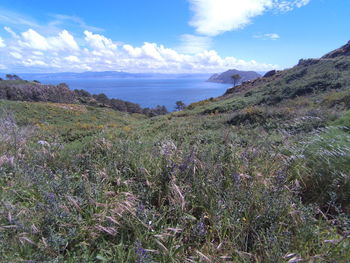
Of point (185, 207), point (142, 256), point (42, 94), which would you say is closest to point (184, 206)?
point (185, 207)

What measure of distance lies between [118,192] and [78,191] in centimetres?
48

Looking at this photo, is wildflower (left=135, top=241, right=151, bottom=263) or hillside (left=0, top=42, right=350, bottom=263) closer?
wildflower (left=135, top=241, right=151, bottom=263)

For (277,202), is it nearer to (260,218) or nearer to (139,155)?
(260,218)

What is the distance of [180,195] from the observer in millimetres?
2361

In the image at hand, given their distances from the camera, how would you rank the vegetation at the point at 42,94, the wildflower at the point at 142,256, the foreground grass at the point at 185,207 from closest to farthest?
the wildflower at the point at 142,256
the foreground grass at the point at 185,207
the vegetation at the point at 42,94

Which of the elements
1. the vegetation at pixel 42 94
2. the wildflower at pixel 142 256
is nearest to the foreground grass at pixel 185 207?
the wildflower at pixel 142 256

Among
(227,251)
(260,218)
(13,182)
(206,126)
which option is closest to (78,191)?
(13,182)

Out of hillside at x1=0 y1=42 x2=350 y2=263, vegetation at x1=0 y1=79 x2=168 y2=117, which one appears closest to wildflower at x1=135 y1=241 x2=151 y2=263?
hillside at x1=0 y1=42 x2=350 y2=263

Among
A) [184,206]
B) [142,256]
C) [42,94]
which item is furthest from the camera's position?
[42,94]

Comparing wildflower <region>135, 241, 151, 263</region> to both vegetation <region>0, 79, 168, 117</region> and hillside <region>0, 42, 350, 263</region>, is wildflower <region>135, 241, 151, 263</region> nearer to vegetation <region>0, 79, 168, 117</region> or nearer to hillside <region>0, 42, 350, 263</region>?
hillside <region>0, 42, 350, 263</region>

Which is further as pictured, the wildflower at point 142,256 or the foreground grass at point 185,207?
the foreground grass at point 185,207

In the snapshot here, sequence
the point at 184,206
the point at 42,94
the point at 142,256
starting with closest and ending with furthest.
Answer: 1. the point at 142,256
2. the point at 184,206
3. the point at 42,94

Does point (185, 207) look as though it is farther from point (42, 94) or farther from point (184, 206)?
point (42, 94)

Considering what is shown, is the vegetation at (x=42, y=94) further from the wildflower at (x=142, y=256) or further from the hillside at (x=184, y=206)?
the wildflower at (x=142, y=256)
